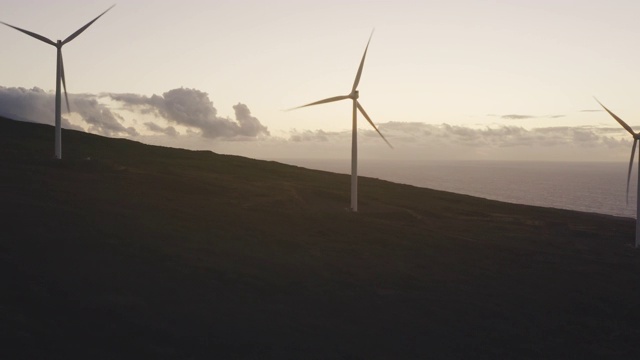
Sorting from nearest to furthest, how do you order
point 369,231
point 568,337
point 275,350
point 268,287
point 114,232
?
1. point 275,350
2. point 568,337
3. point 268,287
4. point 114,232
5. point 369,231

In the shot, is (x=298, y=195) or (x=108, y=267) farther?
(x=298, y=195)

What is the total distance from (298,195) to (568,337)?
4098cm

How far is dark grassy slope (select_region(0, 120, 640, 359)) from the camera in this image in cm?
2053

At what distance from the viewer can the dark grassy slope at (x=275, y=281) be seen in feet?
67.4

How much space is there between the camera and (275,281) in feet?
92.4

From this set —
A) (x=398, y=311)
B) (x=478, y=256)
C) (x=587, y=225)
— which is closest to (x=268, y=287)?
(x=398, y=311)

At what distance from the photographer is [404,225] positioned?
169 feet

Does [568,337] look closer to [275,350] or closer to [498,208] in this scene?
[275,350]

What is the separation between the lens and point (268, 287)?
2703cm

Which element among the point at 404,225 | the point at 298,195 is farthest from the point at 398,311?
the point at 298,195

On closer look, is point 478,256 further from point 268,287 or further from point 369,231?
point 268,287

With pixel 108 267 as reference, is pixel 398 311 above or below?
below

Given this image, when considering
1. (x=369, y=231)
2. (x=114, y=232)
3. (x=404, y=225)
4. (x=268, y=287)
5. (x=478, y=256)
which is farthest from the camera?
(x=404, y=225)

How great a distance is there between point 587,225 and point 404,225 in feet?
92.8
